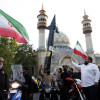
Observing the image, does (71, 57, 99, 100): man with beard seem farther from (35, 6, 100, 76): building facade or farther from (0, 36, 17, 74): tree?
(35, 6, 100, 76): building facade

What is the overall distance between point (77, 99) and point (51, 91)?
1.06m

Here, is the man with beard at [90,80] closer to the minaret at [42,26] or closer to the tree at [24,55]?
the tree at [24,55]

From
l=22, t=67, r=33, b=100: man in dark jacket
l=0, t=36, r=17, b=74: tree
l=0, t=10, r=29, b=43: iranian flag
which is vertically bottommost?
l=22, t=67, r=33, b=100: man in dark jacket

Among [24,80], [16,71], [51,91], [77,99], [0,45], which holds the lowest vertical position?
[77,99]

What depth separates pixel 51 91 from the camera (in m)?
4.13

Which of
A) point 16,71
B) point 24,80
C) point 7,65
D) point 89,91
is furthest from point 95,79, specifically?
point 7,65

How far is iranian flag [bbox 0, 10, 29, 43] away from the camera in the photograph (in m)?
3.82

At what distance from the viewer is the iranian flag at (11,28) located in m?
3.82

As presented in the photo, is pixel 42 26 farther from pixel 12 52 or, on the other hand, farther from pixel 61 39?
pixel 12 52

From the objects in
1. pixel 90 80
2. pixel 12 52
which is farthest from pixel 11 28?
pixel 12 52

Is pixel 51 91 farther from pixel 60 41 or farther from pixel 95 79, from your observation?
pixel 60 41

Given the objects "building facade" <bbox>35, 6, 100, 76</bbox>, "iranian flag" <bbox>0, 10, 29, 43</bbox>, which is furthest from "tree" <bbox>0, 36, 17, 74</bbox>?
"iranian flag" <bbox>0, 10, 29, 43</bbox>

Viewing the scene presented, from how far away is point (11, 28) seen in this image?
4.05 metres

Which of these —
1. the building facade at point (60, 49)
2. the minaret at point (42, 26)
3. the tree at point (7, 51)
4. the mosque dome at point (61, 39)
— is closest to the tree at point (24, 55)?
the building facade at point (60, 49)
